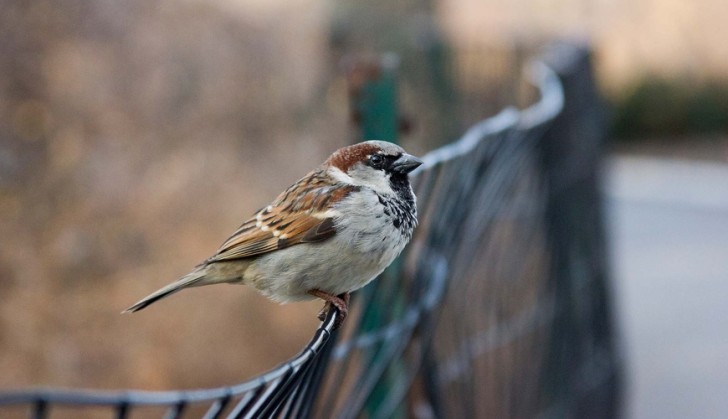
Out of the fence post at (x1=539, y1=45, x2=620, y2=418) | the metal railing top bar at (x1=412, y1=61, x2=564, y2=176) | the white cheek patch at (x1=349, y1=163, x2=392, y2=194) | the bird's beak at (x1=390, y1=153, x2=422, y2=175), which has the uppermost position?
the bird's beak at (x1=390, y1=153, x2=422, y2=175)

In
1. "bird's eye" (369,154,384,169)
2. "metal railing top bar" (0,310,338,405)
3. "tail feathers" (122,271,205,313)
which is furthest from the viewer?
"bird's eye" (369,154,384,169)

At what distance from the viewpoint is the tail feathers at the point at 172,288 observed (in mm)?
870

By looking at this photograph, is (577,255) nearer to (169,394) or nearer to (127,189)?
(127,189)

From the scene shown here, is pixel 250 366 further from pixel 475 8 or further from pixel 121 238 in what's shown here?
pixel 475 8

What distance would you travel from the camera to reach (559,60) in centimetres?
374

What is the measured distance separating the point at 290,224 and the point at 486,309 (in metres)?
2.07

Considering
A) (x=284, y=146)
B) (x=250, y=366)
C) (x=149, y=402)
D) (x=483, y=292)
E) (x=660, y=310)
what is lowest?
(x=660, y=310)

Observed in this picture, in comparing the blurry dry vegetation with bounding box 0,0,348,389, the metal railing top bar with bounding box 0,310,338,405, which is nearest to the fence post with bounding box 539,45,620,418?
the blurry dry vegetation with bounding box 0,0,348,389

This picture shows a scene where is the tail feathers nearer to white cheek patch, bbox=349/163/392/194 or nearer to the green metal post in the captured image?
white cheek patch, bbox=349/163/392/194

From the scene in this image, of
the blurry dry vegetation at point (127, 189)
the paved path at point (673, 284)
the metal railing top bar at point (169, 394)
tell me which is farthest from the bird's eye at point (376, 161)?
the paved path at point (673, 284)

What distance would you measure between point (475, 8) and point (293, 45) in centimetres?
498

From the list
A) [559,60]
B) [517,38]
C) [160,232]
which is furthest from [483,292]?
[517,38]

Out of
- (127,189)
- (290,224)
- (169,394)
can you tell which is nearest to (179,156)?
(127,189)

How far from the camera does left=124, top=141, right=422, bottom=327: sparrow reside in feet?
3.27
